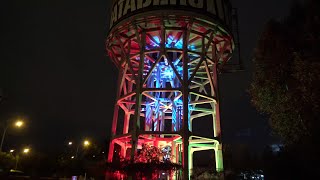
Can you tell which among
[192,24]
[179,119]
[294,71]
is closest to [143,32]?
[192,24]

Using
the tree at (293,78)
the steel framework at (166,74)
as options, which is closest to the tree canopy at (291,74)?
the tree at (293,78)

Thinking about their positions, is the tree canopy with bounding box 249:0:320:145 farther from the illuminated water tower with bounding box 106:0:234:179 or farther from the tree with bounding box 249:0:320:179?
the illuminated water tower with bounding box 106:0:234:179

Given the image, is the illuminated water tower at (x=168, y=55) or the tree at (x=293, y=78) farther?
the illuminated water tower at (x=168, y=55)

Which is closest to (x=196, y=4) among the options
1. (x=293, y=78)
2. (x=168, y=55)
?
Result: (x=168, y=55)

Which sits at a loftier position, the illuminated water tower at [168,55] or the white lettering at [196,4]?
the white lettering at [196,4]

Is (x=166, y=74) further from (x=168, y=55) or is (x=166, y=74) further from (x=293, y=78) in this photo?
(x=293, y=78)

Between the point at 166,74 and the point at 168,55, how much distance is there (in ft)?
7.75

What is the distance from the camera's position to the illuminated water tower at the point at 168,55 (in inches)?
868

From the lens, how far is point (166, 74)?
26844mm

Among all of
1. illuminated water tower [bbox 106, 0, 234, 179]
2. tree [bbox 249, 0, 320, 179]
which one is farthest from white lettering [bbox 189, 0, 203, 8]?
tree [bbox 249, 0, 320, 179]

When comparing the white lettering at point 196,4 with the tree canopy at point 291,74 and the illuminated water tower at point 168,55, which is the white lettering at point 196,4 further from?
the tree canopy at point 291,74

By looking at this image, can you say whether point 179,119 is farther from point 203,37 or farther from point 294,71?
point 294,71

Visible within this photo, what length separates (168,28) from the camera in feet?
77.4

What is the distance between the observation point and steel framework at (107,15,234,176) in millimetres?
22000
